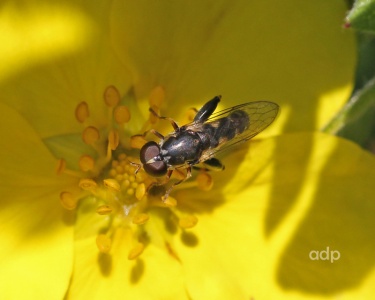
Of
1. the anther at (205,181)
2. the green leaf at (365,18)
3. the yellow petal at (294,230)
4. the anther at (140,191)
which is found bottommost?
the yellow petal at (294,230)

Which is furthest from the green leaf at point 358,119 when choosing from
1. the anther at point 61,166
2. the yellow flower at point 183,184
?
the anther at point 61,166

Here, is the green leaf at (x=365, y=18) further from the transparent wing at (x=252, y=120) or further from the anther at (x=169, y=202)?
the anther at (x=169, y=202)

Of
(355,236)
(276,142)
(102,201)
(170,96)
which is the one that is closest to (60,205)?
(102,201)

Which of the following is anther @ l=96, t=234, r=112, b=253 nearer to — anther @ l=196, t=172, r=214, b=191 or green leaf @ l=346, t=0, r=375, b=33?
anther @ l=196, t=172, r=214, b=191

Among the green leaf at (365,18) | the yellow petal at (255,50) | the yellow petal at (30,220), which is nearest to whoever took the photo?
the green leaf at (365,18)

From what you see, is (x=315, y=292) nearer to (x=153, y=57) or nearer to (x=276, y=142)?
(x=276, y=142)

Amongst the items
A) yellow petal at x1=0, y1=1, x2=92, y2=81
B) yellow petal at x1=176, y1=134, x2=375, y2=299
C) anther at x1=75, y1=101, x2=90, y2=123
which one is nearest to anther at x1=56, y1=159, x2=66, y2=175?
anther at x1=75, y1=101, x2=90, y2=123

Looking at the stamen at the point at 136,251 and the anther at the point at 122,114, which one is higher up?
the anther at the point at 122,114
